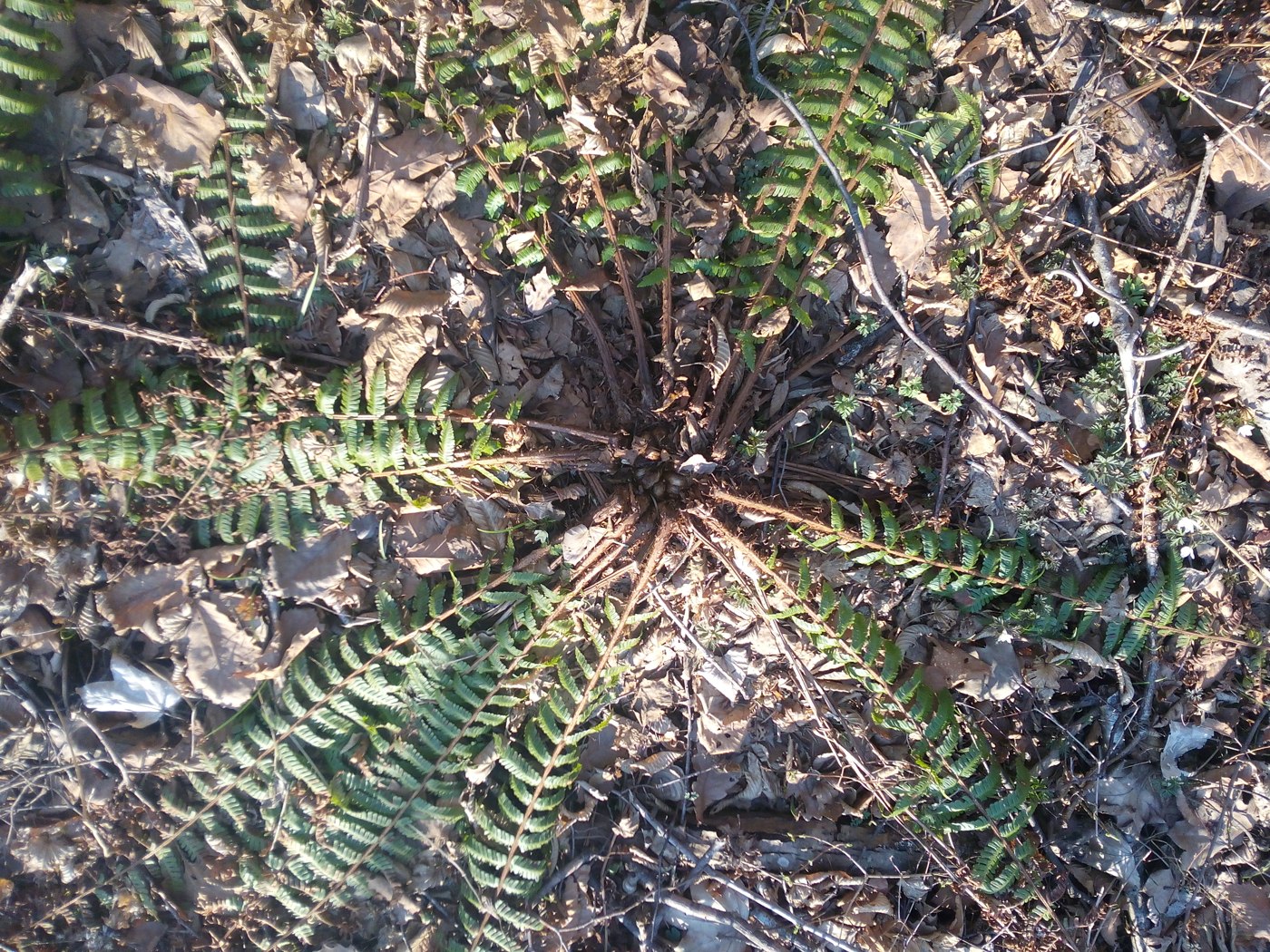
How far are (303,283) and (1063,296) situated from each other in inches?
142

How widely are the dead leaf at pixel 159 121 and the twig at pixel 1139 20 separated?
396cm

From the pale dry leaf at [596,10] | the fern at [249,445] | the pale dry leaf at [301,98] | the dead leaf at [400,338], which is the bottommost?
the fern at [249,445]

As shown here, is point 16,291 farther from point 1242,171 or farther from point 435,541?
point 1242,171

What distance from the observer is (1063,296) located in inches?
143

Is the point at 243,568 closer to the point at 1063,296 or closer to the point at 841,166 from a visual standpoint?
the point at 841,166

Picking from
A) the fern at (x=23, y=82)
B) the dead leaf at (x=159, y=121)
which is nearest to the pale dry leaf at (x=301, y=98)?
the dead leaf at (x=159, y=121)

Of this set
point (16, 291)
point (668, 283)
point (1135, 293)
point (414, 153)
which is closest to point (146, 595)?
point (16, 291)

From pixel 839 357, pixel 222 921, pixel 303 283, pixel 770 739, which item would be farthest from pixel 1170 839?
pixel 303 283

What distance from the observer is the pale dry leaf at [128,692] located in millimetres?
3557

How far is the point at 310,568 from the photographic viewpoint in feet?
11.6

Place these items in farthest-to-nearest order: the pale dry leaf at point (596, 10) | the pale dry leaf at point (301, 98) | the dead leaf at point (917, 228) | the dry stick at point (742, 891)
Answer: the dry stick at point (742, 891) < the dead leaf at point (917, 228) < the pale dry leaf at point (301, 98) < the pale dry leaf at point (596, 10)

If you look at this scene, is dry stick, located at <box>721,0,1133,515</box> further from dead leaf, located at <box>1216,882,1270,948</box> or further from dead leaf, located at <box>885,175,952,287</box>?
dead leaf, located at <box>1216,882,1270,948</box>

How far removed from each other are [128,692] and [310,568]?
107 centimetres

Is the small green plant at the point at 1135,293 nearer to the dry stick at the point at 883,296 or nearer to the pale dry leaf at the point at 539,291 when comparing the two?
the dry stick at the point at 883,296
